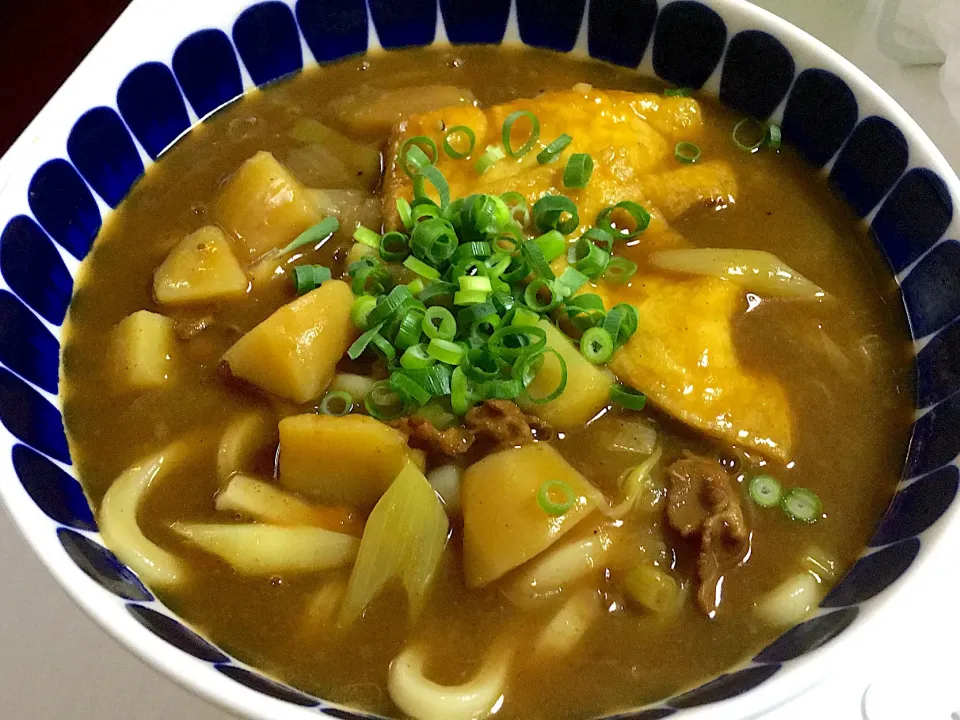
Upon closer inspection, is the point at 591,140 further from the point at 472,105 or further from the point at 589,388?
the point at 589,388

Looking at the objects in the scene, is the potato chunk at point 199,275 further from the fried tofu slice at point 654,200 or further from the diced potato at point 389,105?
the diced potato at point 389,105

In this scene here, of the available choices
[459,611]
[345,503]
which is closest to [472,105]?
[345,503]

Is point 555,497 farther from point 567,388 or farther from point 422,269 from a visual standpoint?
point 422,269

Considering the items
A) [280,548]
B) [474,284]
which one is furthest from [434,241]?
[280,548]

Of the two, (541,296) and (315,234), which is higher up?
(541,296)

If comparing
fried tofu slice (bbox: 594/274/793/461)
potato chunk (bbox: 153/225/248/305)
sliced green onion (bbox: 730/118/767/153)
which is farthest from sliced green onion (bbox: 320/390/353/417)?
sliced green onion (bbox: 730/118/767/153)

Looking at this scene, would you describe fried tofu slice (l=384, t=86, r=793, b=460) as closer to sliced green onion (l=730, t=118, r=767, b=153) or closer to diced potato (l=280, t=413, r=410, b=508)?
sliced green onion (l=730, t=118, r=767, b=153)
